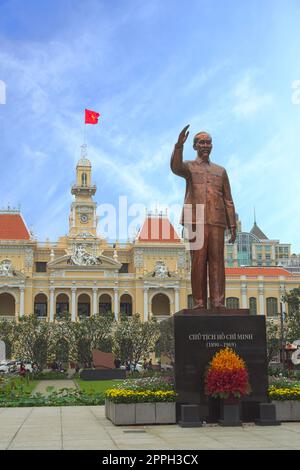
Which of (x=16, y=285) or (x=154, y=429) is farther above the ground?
(x=16, y=285)

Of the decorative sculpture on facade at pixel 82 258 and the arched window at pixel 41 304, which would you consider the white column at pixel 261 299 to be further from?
the arched window at pixel 41 304

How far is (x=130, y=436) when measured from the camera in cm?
1198

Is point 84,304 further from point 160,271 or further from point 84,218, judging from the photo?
point 84,218

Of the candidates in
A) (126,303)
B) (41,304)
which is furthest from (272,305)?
(41,304)

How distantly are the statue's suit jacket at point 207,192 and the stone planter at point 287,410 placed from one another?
4.34 m

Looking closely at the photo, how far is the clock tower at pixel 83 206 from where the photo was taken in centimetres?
7700

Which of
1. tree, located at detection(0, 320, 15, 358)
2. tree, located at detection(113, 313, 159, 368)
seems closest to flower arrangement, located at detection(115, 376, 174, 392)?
tree, located at detection(113, 313, 159, 368)

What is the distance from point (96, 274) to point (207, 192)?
58.7 m

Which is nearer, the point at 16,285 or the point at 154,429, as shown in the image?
the point at 154,429

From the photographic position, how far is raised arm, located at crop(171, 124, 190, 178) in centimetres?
1467
